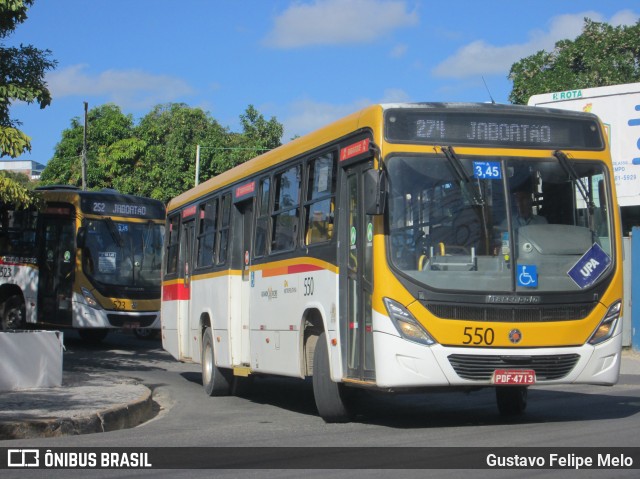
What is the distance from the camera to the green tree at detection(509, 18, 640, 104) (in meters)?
36.8

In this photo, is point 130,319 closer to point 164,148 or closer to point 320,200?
point 320,200

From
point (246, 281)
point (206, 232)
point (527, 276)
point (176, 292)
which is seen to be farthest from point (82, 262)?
point (527, 276)

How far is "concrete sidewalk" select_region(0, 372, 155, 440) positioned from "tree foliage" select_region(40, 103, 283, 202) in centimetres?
3464

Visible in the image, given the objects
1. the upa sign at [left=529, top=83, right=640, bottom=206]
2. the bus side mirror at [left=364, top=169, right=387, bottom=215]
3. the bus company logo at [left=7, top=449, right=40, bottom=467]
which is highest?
the upa sign at [left=529, top=83, right=640, bottom=206]

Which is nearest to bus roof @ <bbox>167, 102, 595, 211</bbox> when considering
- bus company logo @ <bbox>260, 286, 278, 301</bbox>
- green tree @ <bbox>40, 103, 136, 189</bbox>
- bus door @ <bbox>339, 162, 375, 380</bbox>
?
bus door @ <bbox>339, 162, 375, 380</bbox>

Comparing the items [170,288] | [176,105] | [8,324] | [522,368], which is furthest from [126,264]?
[176,105]

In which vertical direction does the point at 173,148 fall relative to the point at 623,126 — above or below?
above

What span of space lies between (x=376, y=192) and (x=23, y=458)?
3945 mm

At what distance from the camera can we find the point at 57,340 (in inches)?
563

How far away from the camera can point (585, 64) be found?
123ft

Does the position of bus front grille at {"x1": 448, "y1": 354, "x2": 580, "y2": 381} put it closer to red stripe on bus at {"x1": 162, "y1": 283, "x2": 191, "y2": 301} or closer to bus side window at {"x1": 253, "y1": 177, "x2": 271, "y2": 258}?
bus side window at {"x1": 253, "y1": 177, "x2": 271, "y2": 258}

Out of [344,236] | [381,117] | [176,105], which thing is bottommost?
[344,236]

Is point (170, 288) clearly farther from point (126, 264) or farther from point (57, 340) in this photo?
point (126, 264)

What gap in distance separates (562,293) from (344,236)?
231 cm
